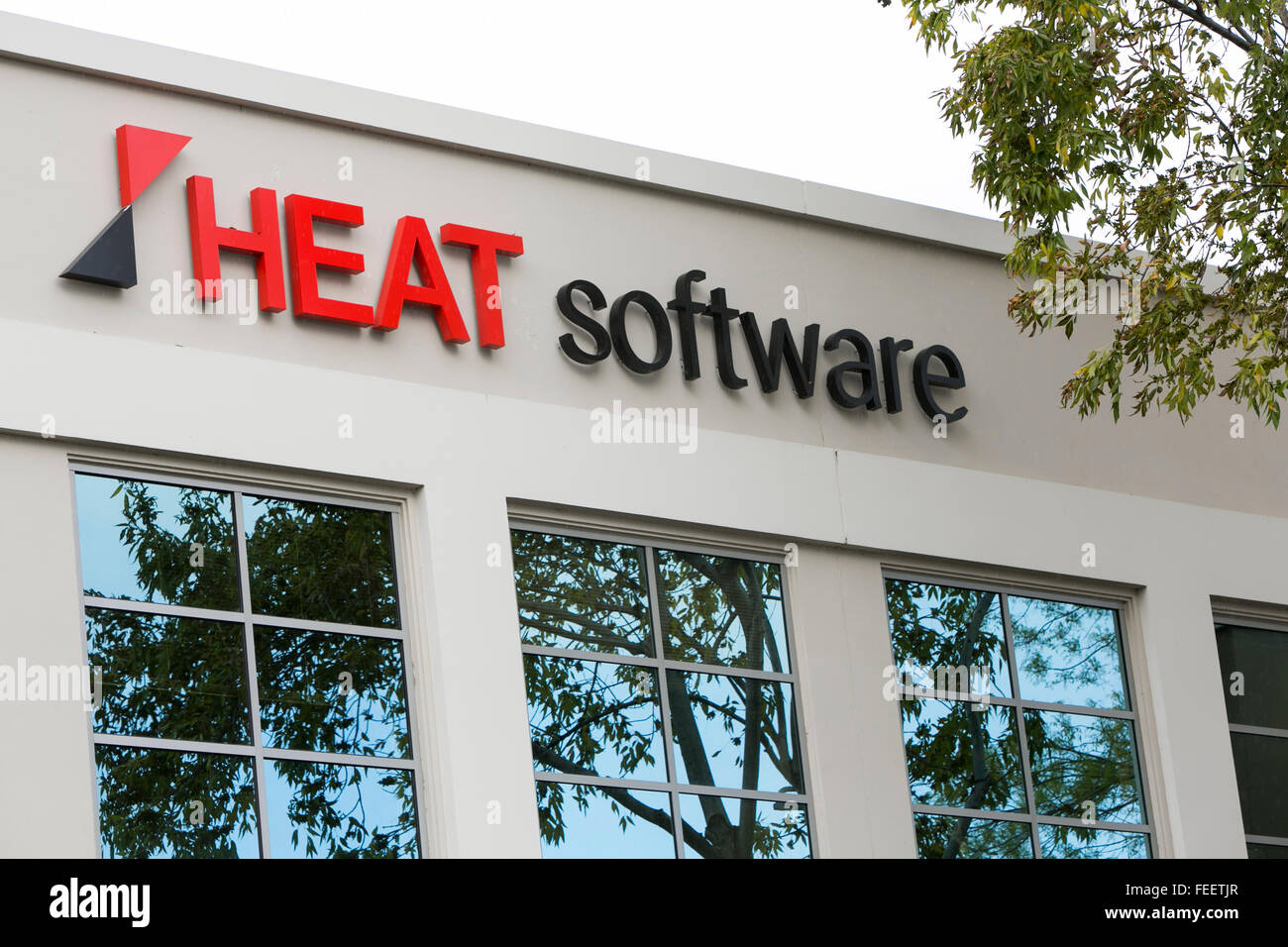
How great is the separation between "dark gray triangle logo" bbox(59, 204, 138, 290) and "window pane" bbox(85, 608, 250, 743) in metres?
1.71

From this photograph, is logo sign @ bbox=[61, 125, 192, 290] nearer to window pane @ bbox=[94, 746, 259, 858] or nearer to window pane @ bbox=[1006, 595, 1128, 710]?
window pane @ bbox=[94, 746, 259, 858]

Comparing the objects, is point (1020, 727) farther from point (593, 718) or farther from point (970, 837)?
point (593, 718)

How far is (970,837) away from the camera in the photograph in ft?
38.8

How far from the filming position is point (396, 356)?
10.8 meters

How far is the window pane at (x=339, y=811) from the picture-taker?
9539 millimetres

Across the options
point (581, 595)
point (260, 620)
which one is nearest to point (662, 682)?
point (581, 595)

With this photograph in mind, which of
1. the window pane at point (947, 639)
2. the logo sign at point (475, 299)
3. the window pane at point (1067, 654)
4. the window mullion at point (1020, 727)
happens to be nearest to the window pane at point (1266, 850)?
the window pane at point (1067, 654)

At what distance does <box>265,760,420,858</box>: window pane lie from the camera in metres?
9.54

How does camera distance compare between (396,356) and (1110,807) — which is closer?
(396,356)
